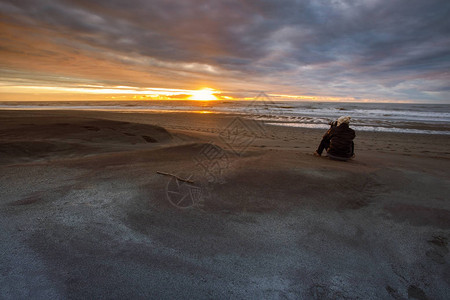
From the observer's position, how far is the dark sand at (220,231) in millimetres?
1911

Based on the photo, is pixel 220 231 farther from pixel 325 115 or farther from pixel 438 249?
pixel 325 115

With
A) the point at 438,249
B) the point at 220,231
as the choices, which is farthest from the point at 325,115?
the point at 220,231

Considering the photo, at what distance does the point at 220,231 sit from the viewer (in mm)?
2652

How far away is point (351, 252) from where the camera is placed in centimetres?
242

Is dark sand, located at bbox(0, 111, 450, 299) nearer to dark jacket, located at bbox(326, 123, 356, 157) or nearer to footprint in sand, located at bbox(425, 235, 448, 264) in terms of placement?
footprint in sand, located at bbox(425, 235, 448, 264)

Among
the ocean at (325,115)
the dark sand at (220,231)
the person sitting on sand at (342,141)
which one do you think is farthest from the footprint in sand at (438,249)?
the person sitting on sand at (342,141)

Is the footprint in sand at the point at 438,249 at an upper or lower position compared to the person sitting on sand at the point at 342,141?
lower

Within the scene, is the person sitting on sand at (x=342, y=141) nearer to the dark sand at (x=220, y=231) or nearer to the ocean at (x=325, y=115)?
the dark sand at (x=220, y=231)

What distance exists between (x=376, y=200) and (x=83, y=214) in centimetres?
389

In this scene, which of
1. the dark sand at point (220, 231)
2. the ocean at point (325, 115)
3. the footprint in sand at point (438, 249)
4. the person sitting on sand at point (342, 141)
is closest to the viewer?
the dark sand at point (220, 231)

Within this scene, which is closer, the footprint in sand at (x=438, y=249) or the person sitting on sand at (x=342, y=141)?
the footprint in sand at (x=438, y=249)

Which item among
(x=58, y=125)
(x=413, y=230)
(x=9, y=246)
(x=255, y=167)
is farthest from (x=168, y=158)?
(x=58, y=125)

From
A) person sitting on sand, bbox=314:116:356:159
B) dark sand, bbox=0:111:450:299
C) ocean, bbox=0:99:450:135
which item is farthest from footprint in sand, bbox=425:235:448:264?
person sitting on sand, bbox=314:116:356:159

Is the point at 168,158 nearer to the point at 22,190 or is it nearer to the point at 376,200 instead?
the point at 22,190
